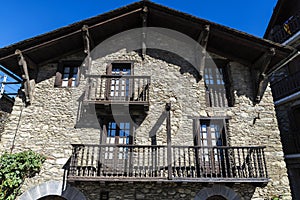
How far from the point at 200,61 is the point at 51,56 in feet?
18.8

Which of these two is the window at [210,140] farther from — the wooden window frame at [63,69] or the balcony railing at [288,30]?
the balcony railing at [288,30]

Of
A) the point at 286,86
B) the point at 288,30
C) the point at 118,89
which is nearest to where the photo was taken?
the point at 118,89

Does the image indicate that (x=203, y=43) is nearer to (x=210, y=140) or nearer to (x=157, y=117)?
(x=157, y=117)

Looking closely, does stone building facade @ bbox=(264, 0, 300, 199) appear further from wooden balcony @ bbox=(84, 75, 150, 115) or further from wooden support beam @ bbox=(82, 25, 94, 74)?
wooden support beam @ bbox=(82, 25, 94, 74)

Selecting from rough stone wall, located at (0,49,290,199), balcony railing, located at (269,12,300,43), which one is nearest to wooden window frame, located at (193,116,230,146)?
rough stone wall, located at (0,49,290,199)

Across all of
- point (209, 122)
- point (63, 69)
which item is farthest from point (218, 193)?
point (63, 69)

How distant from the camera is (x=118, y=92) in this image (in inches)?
314

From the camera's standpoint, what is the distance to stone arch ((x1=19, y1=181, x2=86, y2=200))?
6.73 m

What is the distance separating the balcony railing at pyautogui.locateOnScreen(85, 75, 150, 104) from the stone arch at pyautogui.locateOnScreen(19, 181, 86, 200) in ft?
9.22

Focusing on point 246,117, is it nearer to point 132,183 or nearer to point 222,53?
point 222,53

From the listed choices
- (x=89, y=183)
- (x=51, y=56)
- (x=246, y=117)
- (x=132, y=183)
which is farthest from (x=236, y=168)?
(x=51, y=56)

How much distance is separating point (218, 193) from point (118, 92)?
4674 millimetres

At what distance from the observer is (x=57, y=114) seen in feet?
25.6

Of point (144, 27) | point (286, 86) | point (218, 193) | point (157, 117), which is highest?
point (144, 27)
